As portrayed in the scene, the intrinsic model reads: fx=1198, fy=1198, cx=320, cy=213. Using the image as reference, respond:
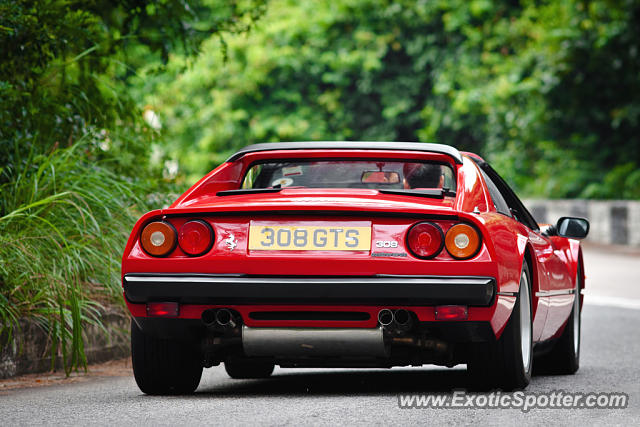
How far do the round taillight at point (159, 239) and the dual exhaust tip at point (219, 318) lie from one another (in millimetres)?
348

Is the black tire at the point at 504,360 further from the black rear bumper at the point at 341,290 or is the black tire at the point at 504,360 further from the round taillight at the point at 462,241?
the round taillight at the point at 462,241

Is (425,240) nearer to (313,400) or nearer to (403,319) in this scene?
(403,319)

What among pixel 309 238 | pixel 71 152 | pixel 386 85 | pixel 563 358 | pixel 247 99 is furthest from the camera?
pixel 386 85

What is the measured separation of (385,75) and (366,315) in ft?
103

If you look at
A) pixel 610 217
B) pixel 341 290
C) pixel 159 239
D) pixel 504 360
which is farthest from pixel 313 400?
pixel 610 217

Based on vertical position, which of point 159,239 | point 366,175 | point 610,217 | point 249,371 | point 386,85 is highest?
point 366,175

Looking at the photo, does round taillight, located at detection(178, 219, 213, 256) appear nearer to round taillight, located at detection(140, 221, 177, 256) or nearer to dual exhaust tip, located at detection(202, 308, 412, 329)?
round taillight, located at detection(140, 221, 177, 256)

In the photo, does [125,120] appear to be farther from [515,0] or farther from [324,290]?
[515,0]

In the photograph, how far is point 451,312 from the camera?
537 cm

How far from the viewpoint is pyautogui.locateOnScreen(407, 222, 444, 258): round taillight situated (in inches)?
210

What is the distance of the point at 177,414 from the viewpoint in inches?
207

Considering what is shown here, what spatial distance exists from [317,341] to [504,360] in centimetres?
95

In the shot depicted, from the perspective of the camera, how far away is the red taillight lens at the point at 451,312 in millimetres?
5367

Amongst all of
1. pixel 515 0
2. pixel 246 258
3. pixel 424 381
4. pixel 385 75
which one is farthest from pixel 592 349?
pixel 385 75
